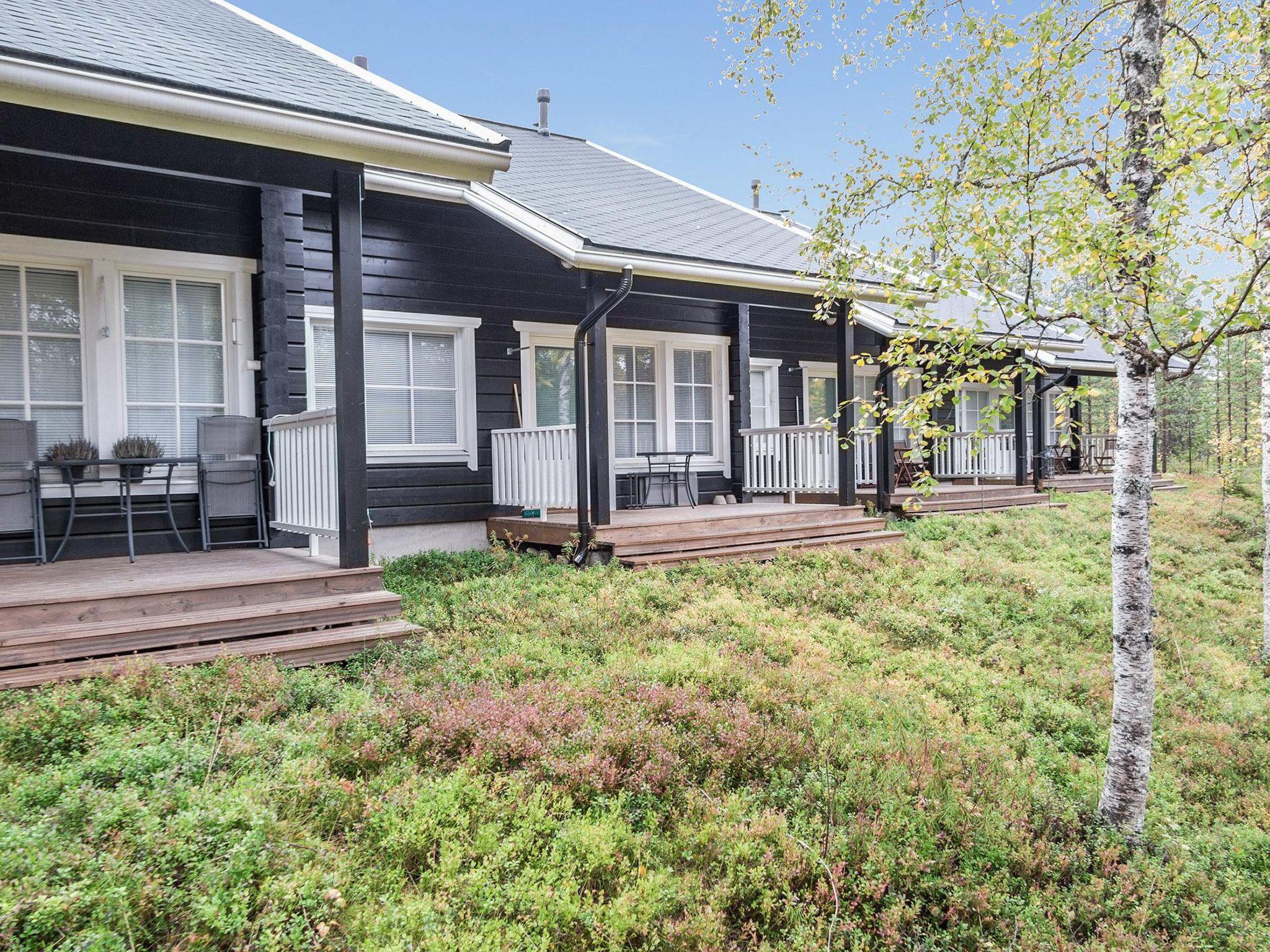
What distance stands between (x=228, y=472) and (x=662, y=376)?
218 inches

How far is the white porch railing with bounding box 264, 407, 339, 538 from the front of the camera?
487 cm

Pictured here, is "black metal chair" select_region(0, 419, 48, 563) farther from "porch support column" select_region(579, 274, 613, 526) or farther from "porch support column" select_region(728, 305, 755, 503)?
"porch support column" select_region(728, 305, 755, 503)

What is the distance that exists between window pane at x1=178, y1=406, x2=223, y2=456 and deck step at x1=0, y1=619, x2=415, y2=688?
285 centimetres

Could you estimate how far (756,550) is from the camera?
7887mm

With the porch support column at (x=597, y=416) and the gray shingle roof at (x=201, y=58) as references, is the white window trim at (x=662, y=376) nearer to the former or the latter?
the porch support column at (x=597, y=416)

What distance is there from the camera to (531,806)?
2.97 meters

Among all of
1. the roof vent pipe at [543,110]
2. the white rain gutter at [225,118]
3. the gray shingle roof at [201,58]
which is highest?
the roof vent pipe at [543,110]

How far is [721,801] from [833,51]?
6.54m

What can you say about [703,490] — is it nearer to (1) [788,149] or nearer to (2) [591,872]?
(1) [788,149]

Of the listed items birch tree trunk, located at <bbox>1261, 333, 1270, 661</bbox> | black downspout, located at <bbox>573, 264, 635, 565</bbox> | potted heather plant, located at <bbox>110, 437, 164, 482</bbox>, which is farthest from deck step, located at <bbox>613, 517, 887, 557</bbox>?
potted heather plant, located at <bbox>110, 437, 164, 482</bbox>

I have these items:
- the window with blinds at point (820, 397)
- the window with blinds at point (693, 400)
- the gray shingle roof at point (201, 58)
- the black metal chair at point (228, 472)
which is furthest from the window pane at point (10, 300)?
the window with blinds at point (820, 397)

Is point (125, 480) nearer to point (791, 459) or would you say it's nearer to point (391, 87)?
point (391, 87)

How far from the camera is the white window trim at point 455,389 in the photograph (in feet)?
25.6

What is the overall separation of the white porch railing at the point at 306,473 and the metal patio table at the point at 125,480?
0.63 m
